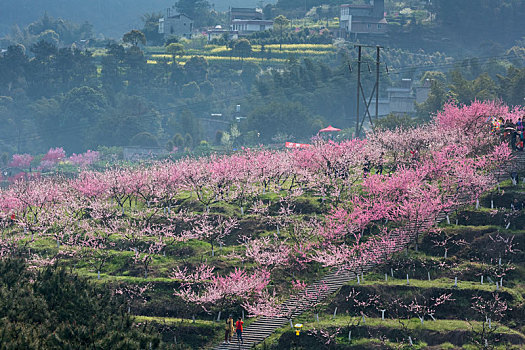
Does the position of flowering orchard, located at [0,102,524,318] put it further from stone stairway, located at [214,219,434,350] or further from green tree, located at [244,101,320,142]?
green tree, located at [244,101,320,142]

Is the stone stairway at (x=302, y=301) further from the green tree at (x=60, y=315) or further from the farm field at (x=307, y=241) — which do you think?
the green tree at (x=60, y=315)

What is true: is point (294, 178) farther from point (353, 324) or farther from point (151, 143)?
point (151, 143)

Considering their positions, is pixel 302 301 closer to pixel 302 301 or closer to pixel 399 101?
pixel 302 301

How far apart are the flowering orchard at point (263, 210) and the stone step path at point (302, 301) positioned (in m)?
0.46

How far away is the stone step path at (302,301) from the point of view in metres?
65.7

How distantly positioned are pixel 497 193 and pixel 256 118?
89764mm

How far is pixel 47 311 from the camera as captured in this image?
55.9 metres

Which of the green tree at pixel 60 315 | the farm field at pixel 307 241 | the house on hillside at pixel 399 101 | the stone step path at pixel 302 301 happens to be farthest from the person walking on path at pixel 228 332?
the house on hillside at pixel 399 101

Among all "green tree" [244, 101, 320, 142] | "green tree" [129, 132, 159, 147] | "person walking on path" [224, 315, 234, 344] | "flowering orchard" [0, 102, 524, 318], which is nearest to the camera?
"person walking on path" [224, 315, 234, 344]

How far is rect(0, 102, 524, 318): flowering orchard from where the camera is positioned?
7412cm

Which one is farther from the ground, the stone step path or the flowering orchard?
the flowering orchard

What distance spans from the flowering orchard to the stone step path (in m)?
0.46

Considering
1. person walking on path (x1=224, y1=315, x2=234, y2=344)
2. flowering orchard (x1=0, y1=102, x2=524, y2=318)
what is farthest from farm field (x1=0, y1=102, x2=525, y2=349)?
person walking on path (x1=224, y1=315, x2=234, y2=344)

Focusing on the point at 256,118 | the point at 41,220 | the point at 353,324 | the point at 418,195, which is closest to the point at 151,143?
the point at 256,118
